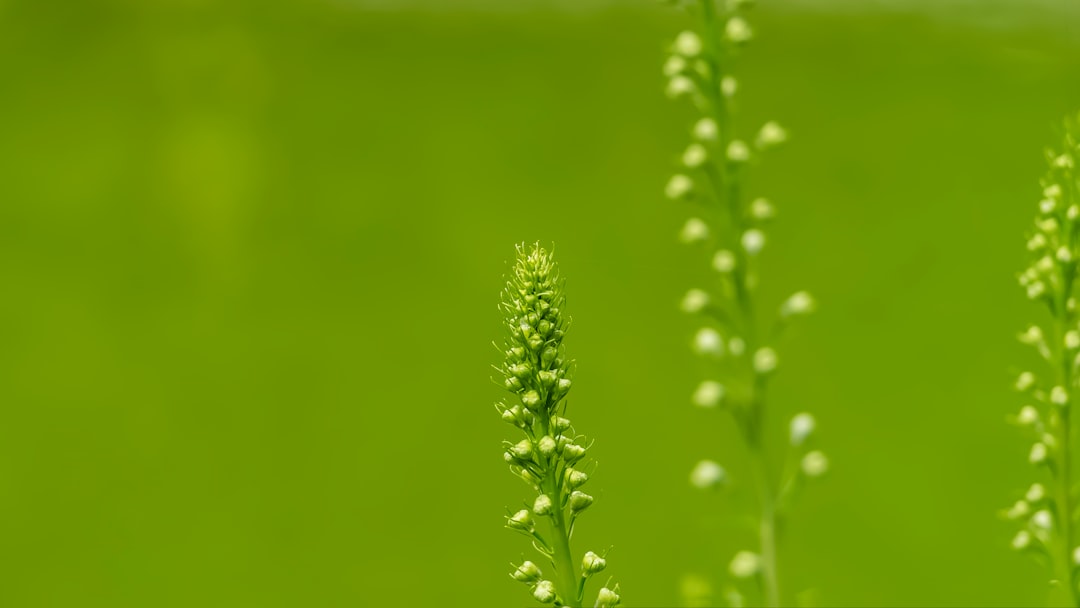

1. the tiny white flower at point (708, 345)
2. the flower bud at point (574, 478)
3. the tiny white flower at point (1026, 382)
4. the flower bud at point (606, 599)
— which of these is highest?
the tiny white flower at point (1026, 382)

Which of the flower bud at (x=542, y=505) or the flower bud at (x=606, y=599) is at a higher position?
the flower bud at (x=542, y=505)

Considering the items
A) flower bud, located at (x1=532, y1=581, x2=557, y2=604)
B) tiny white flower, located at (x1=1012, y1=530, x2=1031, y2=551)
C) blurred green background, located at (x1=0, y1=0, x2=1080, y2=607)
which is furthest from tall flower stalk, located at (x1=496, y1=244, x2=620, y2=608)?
blurred green background, located at (x1=0, y1=0, x2=1080, y2=607)

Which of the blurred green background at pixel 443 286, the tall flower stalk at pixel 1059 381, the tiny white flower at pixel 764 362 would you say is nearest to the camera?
the tiny white flower at pixel 764 362

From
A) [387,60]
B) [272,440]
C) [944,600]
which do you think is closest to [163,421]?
[272,440]

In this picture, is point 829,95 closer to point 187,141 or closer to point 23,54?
point 187,141

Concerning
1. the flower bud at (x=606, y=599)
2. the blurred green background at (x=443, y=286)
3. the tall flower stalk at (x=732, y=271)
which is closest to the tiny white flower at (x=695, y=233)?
the tall flower stalk at (x=732, y=271)

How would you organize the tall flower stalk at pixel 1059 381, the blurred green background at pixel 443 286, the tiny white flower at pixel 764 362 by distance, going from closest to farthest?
1. the tiny white flower at pixel 764 362
2. the tall flower stalk at pixel 1059 381
3. the blurred green background at pixel 443 286

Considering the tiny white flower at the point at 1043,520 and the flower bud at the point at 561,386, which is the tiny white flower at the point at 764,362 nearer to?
the flower bud at the point at 561,386

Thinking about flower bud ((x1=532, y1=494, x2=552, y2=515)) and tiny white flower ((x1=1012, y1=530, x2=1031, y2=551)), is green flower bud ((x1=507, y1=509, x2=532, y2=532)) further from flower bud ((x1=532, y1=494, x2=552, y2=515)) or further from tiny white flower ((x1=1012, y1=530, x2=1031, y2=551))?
tiny white flower ((x1=1012, y1=530, x2=1031, y2=551))
